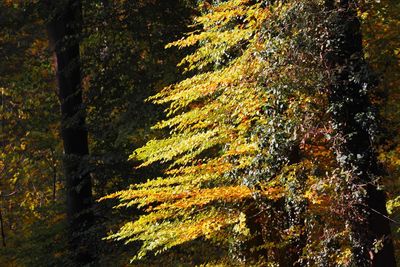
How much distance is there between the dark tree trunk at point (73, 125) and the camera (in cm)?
1333

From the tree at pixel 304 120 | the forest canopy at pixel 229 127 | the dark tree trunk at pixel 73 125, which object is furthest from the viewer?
the dark tree trunk at pixel 73 125

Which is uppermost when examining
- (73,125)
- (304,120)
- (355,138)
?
(304,120)

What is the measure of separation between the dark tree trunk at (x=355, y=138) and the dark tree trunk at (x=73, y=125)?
25.8 ft

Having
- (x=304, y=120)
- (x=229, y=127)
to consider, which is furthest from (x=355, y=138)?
(x=229, y=127)

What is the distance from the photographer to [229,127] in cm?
858

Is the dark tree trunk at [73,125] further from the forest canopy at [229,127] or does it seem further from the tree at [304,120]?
the tree at [304,120]

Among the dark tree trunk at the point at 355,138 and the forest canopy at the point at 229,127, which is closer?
the dark tree trunk at the point at 355,138

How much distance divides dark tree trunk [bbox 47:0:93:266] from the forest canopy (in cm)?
4

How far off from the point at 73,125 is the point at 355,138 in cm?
845

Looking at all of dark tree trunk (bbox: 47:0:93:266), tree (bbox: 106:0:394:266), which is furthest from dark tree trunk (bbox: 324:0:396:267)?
dark tree trunk (bbox: 47:0:93:266)

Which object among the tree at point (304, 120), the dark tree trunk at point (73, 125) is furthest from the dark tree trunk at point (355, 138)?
the dark tree trunk at point (73, 125)

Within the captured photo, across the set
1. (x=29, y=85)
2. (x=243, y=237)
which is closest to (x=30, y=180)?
(x=29, y=85)

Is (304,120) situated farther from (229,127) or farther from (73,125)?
(73,125)

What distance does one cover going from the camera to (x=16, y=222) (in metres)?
23.2
